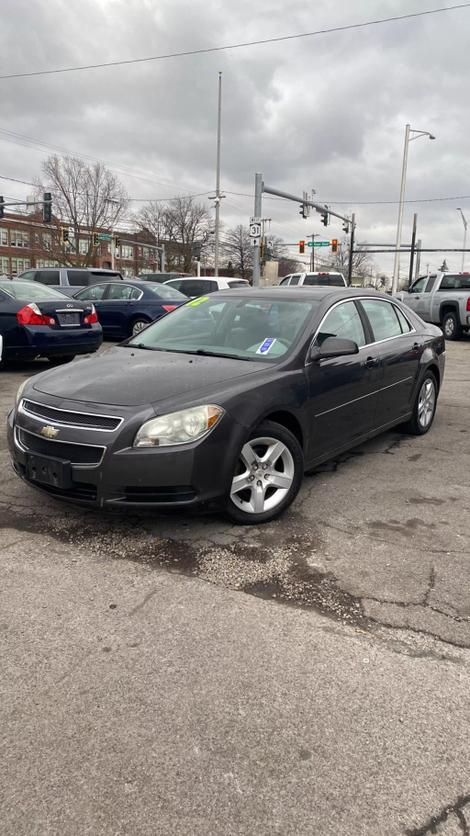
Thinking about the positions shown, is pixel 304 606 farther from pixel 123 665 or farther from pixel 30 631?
pixel 30 631

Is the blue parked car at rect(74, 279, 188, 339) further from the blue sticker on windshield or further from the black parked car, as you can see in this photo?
the blue sticker on windshield

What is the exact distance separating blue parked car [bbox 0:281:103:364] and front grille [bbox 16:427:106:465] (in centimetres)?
533

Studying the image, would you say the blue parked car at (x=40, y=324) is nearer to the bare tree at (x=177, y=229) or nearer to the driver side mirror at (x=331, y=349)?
the driver side mirror at (x=331, y=349)

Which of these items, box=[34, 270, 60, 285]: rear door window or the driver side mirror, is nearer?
the driver side mirror

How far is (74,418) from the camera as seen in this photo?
3430 mm

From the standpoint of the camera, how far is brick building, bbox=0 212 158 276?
50466 millimetres

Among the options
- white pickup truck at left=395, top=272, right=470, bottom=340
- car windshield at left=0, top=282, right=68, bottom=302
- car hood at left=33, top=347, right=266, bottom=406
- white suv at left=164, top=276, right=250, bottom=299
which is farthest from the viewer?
white pickup truck at left=395, top=272, right=470, bottom=340

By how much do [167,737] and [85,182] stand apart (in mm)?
51024

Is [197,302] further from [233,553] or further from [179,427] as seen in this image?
[233,553]

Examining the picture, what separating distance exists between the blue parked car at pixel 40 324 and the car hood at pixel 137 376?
4781 mm

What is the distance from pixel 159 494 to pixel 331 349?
1.68m

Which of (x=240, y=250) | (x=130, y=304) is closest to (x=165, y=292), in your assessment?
(x=130, y=304)

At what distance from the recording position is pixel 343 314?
4.80 meters

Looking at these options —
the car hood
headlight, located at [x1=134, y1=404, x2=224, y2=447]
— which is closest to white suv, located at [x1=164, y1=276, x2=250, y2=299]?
the car hood
